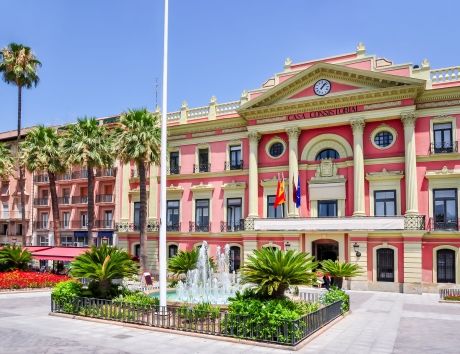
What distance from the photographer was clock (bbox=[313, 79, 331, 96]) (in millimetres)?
35375

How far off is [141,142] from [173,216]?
9.01 m

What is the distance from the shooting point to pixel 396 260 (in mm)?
32031

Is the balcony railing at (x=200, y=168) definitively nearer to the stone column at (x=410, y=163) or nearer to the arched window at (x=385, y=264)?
the arched window at (x=385, y=264)

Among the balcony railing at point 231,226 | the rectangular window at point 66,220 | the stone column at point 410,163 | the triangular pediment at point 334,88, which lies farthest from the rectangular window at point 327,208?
the rectangular window at point 66,220

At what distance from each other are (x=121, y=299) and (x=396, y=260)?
2033 cm

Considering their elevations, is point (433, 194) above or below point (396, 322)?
above

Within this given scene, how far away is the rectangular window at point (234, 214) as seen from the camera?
1544 inches

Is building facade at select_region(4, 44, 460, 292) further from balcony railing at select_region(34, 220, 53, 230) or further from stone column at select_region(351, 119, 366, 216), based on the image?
balcony railing at select_region(34, 220, 53, 230)

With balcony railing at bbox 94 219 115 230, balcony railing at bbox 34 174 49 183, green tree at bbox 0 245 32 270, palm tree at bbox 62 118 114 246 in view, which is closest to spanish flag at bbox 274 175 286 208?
palm tree at bbox 62 118 114 246

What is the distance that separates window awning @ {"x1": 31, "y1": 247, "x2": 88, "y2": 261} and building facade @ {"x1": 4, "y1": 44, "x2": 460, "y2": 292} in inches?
298

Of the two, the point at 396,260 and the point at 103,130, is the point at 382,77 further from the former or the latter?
the point at 103,130

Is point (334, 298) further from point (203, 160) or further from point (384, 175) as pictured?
point (203, 160)

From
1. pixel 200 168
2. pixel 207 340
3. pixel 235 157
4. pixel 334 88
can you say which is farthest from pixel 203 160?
pixel 207 340

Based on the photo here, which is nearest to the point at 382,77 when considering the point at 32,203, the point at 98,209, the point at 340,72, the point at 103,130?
the point at 340,72
